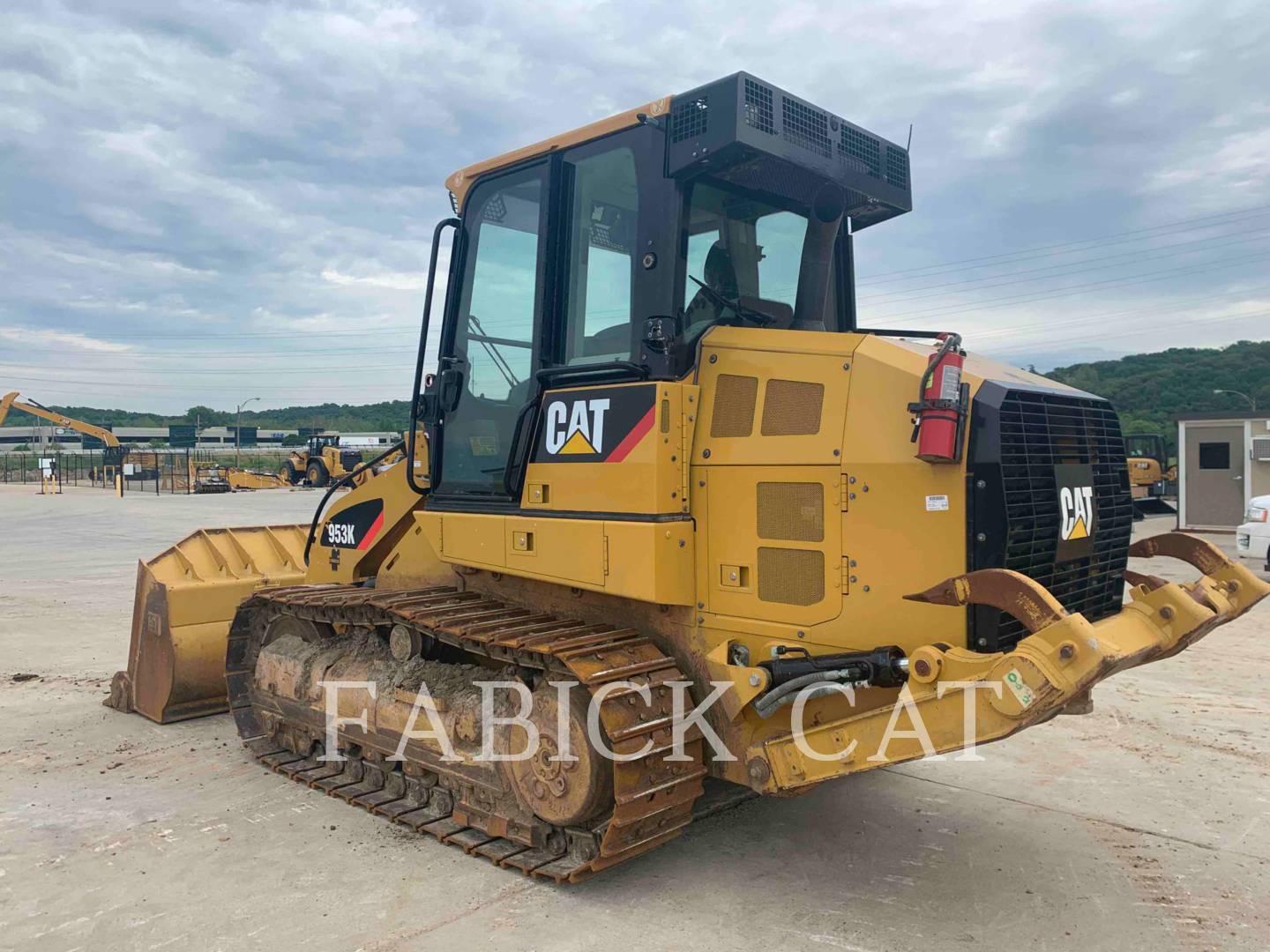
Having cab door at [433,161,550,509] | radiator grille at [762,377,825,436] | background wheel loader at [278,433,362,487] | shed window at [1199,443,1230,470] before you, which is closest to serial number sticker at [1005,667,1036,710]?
radiator grille at [762,377,825,436]

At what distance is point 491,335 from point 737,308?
1.39m

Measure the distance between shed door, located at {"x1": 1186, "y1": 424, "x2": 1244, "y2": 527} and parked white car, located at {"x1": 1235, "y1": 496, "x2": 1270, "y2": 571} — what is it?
885cm

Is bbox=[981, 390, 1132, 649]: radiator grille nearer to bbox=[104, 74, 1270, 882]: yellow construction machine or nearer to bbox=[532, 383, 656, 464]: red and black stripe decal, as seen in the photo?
bbox=[104, 74, 1270, 882]: yellow construction machine

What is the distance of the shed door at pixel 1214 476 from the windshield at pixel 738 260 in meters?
21.2

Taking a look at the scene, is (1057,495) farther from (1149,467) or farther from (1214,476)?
(1149,467)

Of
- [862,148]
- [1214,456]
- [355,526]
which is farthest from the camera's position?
[1214,456]

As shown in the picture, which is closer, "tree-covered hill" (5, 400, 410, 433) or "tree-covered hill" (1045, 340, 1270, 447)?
"tree-covered hill" (1045, 340, 1270, 447)

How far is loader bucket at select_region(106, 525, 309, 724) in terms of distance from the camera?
22.2 feet

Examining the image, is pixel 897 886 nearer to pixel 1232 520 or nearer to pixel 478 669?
pixel 478 669

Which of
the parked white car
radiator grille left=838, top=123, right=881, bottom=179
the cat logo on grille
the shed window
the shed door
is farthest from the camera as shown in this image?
the shed window

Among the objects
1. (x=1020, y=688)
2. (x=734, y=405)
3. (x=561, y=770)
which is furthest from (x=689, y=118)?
(x=561, y=770)

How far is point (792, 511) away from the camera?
13.2 feet

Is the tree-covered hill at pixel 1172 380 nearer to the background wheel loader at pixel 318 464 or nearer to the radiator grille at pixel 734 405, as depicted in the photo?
the background wheel loader at pixel 318 464

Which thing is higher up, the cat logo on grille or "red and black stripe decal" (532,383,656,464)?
"red and black stripe decal" (532,383,656,464)
